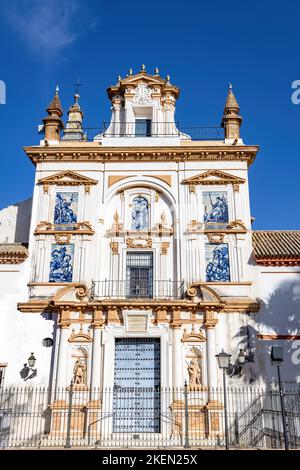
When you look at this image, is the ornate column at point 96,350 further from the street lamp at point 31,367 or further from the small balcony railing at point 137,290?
the street lamp at point 31,367

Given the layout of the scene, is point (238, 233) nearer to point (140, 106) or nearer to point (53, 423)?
point (140, 106)

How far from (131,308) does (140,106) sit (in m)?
10.3

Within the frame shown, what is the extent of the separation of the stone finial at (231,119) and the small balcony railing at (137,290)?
7.63 m

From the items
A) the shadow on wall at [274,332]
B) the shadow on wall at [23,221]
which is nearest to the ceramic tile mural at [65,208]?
the shadow on wall at [23,221]

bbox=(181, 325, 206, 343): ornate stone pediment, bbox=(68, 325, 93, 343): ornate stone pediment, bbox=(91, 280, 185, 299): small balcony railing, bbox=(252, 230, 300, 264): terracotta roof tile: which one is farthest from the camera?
bbox=(252, 230, 300, 264): terracotta roof tile

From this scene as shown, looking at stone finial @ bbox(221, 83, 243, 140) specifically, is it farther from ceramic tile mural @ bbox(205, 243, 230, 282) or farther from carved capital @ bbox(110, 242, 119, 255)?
carved capital @ bbox(110, 242, 119, 255)

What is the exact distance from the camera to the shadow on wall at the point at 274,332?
18.9 meters

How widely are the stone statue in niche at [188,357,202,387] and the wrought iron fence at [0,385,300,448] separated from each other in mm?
250

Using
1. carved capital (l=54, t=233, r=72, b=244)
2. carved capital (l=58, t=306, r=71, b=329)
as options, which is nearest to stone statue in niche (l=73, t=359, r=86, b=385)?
carved capital (l=58, t=306, r=71, b=329)

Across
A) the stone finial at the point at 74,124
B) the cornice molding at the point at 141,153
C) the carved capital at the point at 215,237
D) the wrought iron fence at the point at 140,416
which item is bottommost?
the wrought iron fence at the point at 140,416

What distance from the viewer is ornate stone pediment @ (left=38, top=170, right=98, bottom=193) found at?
22.2 meters

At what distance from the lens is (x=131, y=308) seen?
1945cm
